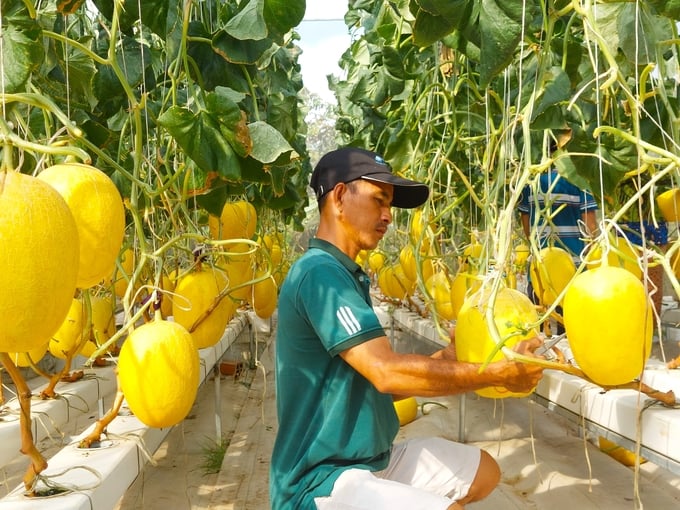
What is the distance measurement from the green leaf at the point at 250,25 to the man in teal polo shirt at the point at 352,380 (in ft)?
1.36

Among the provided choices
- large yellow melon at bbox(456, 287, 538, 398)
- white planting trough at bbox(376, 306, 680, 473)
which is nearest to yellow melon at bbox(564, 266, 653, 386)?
large yellow melon at bbox(456, 287, 538, 398)

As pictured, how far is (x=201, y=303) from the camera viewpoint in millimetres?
2041

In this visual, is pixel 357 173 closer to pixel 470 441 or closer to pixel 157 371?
pixel 157 371

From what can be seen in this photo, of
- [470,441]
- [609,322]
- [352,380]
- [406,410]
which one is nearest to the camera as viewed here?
[609,322]

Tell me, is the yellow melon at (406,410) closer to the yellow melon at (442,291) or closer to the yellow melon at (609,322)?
the yellow melon at (442,291)

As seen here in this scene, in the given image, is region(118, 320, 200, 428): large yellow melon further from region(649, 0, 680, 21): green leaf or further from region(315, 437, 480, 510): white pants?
region(649, 0, 680, 21): green leaf

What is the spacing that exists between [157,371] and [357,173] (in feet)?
2.42

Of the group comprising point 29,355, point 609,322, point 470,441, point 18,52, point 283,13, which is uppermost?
point 283,13

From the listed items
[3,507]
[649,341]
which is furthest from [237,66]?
[649,341]

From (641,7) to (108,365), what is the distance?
249cm

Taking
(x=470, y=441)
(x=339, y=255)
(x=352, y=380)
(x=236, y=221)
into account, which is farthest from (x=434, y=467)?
(x=470, y=441)

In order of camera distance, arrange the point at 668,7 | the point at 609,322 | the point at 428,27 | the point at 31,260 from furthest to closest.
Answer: the point at 428,27
the point at 668,7
the point at 609,322
the point at 31,260

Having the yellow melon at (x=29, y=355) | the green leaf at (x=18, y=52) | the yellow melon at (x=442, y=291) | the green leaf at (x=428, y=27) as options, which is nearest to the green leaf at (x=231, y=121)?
the green leaf at (x=428, y=27)

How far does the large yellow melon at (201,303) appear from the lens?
6.69 feet
